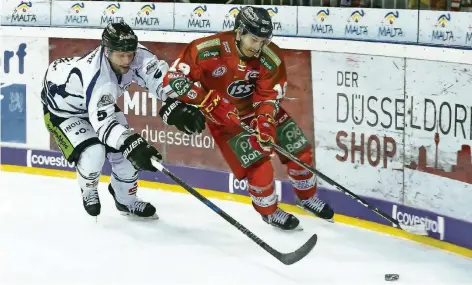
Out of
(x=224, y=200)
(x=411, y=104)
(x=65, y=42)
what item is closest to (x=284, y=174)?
(x=224, y=200)

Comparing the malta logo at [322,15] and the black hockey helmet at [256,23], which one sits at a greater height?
the malta logo at [322,15]

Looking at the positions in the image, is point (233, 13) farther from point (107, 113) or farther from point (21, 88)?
point (21, 88)

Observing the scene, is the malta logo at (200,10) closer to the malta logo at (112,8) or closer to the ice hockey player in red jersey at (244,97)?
the malta logo at (112,8)

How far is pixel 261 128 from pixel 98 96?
0.89 m

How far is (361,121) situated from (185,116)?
1038 millimetres

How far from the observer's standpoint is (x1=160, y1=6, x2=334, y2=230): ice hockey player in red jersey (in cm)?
554

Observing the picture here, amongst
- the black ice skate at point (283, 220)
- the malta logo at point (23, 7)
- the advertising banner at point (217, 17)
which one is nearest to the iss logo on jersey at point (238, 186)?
the black ice skate at point (283, 220)

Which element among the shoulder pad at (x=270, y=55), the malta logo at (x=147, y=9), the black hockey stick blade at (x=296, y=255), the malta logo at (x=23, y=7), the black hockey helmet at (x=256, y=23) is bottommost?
the black hockey stick blade at (x=296, y=255)

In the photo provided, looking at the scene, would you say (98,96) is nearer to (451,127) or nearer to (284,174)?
(284,174)

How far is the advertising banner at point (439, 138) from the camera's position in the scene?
16.7 feet

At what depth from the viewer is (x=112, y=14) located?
7152mm

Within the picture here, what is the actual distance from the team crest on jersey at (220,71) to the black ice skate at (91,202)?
99 centimetres

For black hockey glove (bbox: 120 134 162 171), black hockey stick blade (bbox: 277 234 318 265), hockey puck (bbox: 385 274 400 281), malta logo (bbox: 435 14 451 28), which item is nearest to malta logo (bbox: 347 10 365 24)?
malta logo (bbox: 435 14 451 28)

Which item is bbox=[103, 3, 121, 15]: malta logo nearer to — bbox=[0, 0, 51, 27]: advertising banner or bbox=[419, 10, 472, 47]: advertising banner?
bbox=[0, 0, 51, 27]: advertising banner
